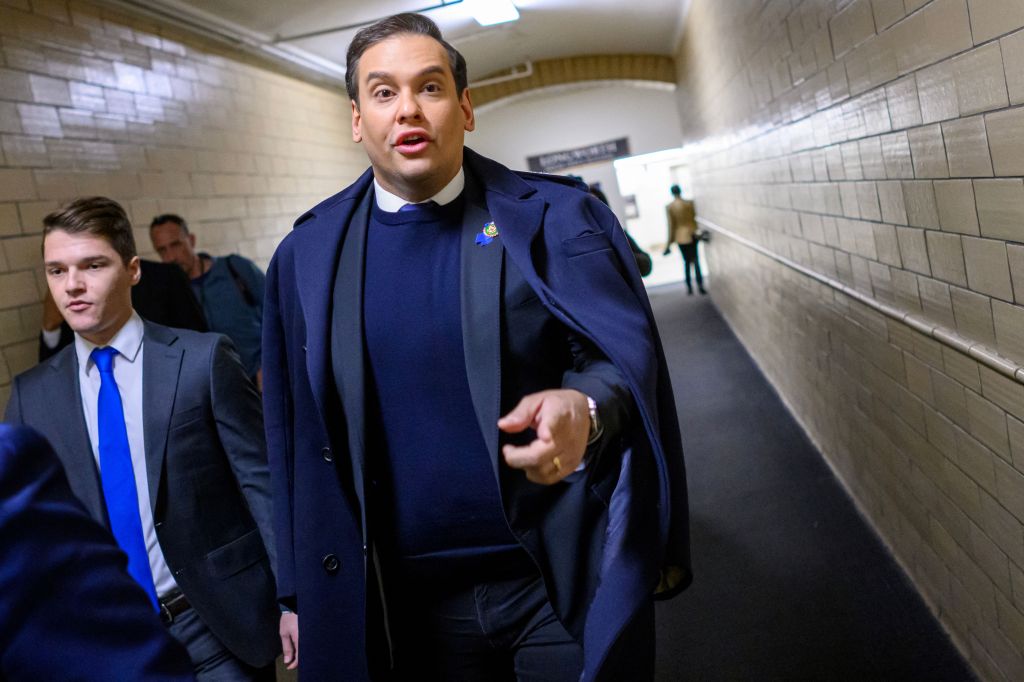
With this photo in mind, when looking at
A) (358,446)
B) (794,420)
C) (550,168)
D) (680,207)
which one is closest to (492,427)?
(358,446)

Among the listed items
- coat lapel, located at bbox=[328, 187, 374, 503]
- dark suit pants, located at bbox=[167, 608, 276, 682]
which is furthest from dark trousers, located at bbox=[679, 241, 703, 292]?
coat lapel, located at bbox=[328, 187, 374, 503]

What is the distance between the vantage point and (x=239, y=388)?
2182 millimetres

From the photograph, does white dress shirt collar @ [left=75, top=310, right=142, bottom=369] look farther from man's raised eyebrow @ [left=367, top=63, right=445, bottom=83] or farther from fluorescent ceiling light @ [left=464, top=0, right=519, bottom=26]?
fluorescent ceiling light @ [left=464, top=0, right=519, bottom=26]

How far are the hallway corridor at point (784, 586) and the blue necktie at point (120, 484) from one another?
1830mm

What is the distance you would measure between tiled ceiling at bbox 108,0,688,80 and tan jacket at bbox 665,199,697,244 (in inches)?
85.3

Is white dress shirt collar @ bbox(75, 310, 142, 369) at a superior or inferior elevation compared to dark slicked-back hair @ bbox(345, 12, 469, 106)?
inferior

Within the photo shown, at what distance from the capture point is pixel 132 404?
2.08 metres

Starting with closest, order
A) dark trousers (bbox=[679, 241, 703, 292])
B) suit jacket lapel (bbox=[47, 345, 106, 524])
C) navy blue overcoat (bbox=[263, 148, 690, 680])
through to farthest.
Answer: navy blue overcoat (bbox=[263, 148, 690, 680])
suit jacket lapel (bbox=[47, 345, 106, 524])
dark trousers (bbox=[679, 241, 703, 292])

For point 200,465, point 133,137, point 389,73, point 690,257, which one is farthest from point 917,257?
point 690,257

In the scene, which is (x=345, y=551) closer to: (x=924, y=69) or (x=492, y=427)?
(x=492, y=427)

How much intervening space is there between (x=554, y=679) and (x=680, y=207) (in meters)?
11.5

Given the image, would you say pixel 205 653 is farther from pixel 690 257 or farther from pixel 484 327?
pixel 690 257

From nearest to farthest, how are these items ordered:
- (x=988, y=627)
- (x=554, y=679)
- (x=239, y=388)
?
(x=554, y=679)
(x=239, y=388)
(x=988, y=627)

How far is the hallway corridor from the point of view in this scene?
3.06 metres
